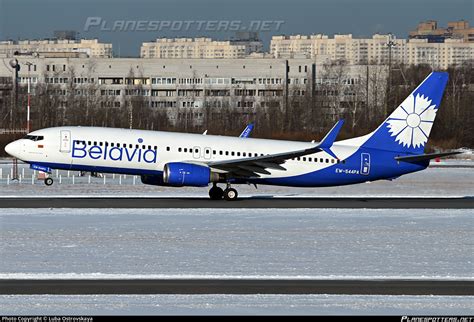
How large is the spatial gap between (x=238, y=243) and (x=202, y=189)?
22.3 meters

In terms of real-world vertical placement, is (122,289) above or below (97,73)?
below

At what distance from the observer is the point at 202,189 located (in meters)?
50.0

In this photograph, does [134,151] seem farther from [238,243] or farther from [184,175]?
[238,243]

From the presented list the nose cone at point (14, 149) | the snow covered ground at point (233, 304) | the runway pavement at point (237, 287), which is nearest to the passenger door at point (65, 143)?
the nose cone at point (14, 149)

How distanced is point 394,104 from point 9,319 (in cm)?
10574

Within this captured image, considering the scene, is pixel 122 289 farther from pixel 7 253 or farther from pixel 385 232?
pixel 385 232

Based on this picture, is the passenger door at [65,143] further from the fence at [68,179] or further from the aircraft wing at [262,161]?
the fence at [68,179]

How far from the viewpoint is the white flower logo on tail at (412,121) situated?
4428cm

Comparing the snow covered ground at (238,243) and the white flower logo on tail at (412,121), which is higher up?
the white flower logo on tail at (412,121)

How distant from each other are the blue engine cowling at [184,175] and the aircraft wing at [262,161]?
3.64ft

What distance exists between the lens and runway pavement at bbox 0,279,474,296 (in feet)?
66.1

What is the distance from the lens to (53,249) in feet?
86.2

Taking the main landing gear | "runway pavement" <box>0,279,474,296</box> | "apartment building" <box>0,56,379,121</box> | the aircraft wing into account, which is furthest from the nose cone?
"apartment building" <box>0,56,379,121</box>

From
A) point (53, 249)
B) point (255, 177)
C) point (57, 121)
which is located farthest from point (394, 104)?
point (53, 249)
